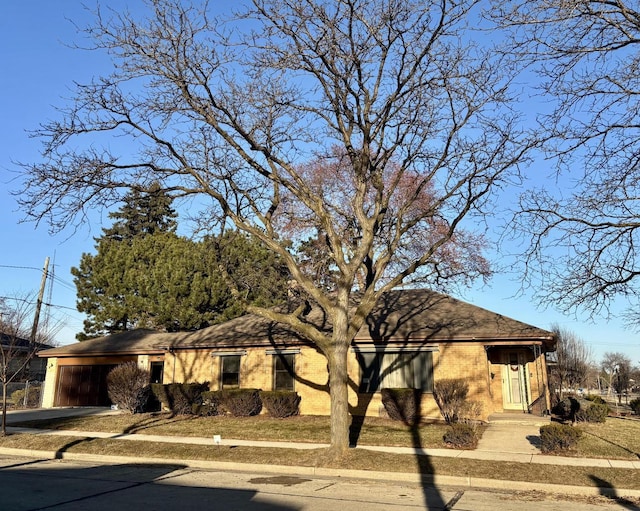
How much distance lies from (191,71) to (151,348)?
16.9m

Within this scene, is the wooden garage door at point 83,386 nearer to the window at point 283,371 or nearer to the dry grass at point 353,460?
the window at point 283,371

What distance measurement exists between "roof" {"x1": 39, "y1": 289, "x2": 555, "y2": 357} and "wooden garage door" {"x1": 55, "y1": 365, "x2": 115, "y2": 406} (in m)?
1.03

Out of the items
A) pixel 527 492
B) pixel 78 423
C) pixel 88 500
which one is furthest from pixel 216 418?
pixel 527 492

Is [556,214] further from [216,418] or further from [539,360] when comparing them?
[216,418]

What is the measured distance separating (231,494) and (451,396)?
983 cm

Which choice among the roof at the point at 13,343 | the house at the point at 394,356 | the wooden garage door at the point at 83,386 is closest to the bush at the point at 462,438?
the house at the point at 394,356

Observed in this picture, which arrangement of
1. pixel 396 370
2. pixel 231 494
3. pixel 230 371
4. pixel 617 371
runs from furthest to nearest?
pixel 617 371
pixel 230 371
pixel 396 370
pixel 231 494

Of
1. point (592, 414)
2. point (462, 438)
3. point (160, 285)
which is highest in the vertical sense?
point (160, 285)

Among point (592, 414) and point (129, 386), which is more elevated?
point (129, 386)

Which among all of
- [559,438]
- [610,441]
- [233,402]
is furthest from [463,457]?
[233,402]

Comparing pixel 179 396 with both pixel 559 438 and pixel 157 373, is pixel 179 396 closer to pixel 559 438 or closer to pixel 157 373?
pixel 157 373

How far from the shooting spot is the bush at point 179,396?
69.4ft

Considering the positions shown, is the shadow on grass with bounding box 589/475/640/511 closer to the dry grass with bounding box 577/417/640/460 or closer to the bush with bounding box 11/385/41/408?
the dry grass with bounding box 577/417/640/460

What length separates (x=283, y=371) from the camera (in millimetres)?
21859
